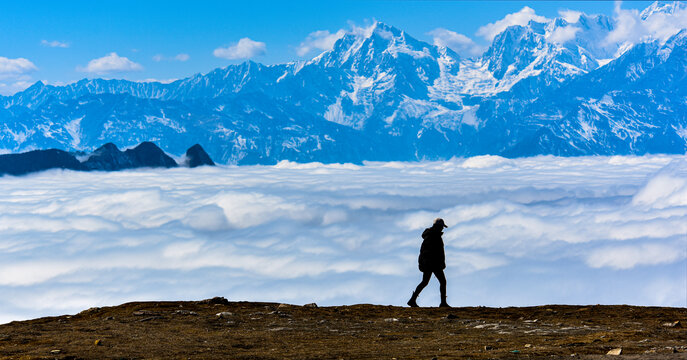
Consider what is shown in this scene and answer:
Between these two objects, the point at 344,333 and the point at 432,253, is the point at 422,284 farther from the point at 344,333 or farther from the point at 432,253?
the point at 344,333

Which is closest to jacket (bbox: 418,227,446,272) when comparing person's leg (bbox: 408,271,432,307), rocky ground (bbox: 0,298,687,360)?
person's leg (bbox: 408,271,432,307)

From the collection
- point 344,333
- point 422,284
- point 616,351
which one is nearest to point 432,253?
point 422,284

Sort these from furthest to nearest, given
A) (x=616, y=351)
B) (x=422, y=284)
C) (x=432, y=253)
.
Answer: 1. (x=422, y=284)
2. (x=432, y=253)
3. (x=616, y=351)

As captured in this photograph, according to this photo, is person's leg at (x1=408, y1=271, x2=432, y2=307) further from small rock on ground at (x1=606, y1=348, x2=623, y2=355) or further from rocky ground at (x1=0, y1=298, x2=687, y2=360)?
small rock on ground at (x1=606, y1=348, x2=623, y2=355)

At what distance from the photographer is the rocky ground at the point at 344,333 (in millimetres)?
16344

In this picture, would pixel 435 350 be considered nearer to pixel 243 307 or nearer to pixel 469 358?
pixel 469 358

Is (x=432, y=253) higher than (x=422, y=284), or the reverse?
(x=432, y=253)

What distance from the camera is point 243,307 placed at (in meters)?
27.7

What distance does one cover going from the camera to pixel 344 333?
2097cm

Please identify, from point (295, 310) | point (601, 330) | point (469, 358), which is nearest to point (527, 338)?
point (601, 330)

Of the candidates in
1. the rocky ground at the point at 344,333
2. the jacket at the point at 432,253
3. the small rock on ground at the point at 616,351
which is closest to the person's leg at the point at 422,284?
the jacket at the point at 432,253

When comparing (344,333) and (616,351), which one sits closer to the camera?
(616,351)

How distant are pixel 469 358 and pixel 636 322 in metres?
10.8

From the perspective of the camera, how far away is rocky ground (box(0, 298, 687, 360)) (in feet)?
53.6
